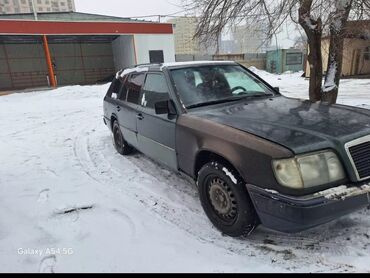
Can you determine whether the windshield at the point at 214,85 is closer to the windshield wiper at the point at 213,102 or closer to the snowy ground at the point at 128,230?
the windshield wiper at the point at 213,102

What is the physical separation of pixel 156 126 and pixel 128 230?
138 centimetres

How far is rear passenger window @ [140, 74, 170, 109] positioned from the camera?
403 cm

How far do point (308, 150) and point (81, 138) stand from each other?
19.7ft

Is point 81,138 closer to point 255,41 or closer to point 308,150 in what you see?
point 255,41

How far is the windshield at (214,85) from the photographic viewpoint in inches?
151

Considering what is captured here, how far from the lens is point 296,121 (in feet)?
9.86

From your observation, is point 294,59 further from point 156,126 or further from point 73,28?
point 156,126

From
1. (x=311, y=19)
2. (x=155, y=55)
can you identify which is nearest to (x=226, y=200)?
(x=311, y=19)

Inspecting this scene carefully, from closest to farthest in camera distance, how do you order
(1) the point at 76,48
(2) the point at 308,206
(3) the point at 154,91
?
(2) the point at 308,206, (3) the point at 154,91, (1) the point at 76,48

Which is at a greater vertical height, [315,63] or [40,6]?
[40,6]

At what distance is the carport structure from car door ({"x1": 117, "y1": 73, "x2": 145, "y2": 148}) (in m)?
17.0

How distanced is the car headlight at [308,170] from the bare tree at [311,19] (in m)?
4.70

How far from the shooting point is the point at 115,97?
5805mm

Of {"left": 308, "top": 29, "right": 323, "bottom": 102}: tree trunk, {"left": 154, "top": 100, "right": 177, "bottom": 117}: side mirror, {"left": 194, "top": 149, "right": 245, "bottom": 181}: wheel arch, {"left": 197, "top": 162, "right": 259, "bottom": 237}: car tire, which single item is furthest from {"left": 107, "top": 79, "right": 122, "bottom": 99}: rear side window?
{"left": 308, "top": 29, "right": 323, "bottom": 102}: tree trunk
